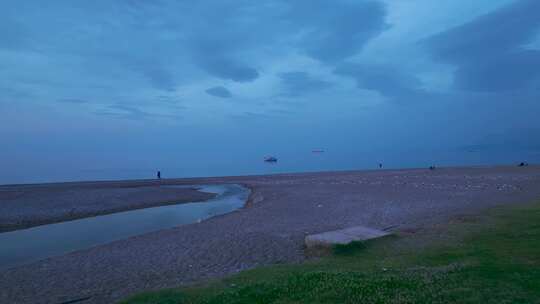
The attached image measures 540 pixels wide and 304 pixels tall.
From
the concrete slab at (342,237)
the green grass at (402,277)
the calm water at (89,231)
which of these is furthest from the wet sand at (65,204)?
the green grass at (402,277)

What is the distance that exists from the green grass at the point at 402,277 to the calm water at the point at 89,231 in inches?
461

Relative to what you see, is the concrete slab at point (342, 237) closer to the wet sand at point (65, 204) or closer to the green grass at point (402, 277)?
the green grass at point (402, 277)

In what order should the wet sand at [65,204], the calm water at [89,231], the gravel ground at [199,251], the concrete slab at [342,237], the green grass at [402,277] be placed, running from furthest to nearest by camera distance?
the wet sand at [65,204] < the calm water at [89,231] < the concrete slab at [342,237] < the gravel ground at [199,251] < the green grass at [402,277]

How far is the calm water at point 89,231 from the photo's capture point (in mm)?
18312

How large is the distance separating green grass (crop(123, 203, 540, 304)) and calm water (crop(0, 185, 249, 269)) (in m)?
11.7

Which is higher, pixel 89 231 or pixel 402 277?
pixel 402 277

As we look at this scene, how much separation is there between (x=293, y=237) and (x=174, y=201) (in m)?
23.4

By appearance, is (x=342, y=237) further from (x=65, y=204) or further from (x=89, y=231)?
(x=65, y=204)

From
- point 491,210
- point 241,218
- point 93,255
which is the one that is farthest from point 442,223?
point 93,255

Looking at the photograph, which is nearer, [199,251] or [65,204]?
[199,251]

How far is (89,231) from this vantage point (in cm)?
2333

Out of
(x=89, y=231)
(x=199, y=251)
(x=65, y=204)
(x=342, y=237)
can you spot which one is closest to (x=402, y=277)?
(x=342, y=237)

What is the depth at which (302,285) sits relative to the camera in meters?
8.93

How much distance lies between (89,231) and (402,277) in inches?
788
